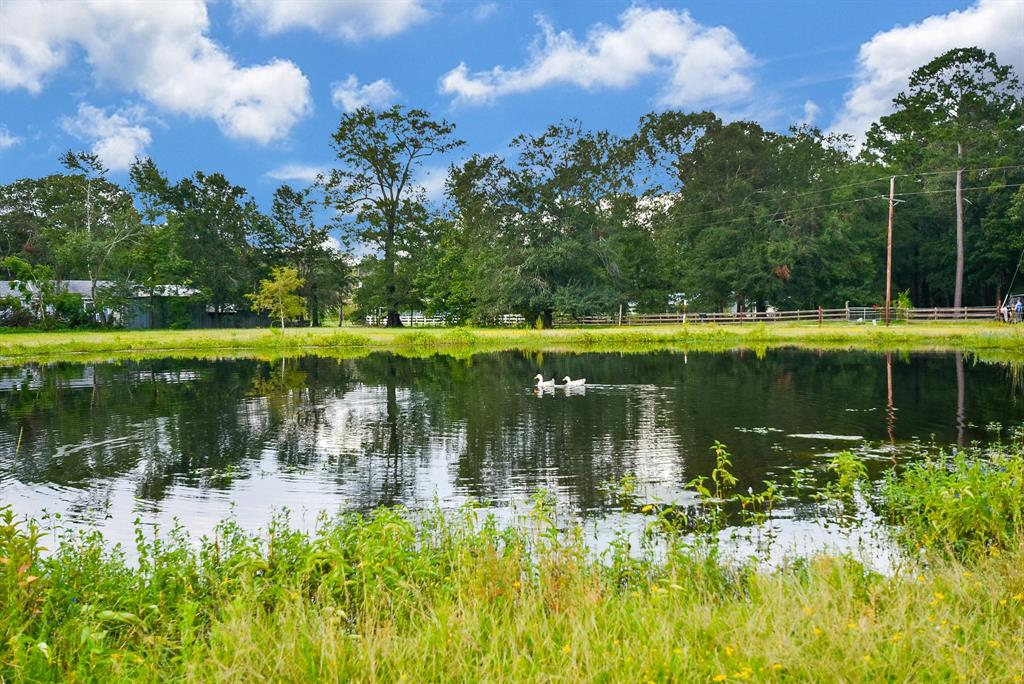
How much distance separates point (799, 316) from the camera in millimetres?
58750

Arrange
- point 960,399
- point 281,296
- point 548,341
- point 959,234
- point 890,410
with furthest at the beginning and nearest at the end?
point 281,296
point 959,234
point 548,341
point 960,399
point 890,410

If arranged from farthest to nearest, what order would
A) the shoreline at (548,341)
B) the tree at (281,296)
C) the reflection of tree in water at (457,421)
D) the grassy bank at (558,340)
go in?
the tree at (281,296) → the grassy bank at (558,340) → the shoreline at (548,341) → the reflection of tree in water at (457,421)

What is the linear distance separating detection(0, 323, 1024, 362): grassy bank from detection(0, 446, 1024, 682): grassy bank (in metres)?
35.3

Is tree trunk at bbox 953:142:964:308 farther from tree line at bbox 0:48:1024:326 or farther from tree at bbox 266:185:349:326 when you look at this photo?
tree at bbox 266:185:349:326

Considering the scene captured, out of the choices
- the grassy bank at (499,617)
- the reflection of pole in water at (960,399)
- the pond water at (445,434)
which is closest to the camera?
the grassy bank at (499,617)

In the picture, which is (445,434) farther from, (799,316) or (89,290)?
(89,290)

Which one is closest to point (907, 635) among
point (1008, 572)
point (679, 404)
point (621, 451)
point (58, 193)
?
point (1008, 572)

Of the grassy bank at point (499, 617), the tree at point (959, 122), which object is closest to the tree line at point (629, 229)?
the tree at point (959, 122)

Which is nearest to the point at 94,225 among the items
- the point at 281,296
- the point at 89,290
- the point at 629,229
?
the point at 89,290

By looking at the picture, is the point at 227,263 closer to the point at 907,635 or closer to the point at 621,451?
the point at 621,451

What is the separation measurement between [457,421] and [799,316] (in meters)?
49.3

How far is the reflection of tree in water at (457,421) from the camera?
38.4 ft

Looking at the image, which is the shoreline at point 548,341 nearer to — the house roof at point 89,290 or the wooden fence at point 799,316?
the wooden fence at point 799,316

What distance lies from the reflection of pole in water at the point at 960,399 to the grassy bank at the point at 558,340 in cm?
1027
